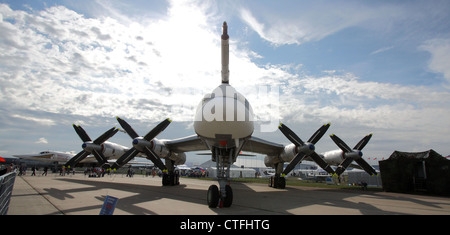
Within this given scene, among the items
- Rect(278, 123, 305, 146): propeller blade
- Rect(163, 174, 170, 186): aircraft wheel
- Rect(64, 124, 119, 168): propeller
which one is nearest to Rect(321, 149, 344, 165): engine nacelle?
Rect(278, 123, 305, 146): propeller blade

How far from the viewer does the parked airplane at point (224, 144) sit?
7.52 m

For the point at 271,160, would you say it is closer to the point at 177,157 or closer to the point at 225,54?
the point at 177,157

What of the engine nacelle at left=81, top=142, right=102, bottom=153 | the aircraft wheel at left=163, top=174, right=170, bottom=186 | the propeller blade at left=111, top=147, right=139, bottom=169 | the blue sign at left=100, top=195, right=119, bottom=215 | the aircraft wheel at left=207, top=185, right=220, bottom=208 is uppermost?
the engine nacelle at left=81, top=142, right=102, bottom=153

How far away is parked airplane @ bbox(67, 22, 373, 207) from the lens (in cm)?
752

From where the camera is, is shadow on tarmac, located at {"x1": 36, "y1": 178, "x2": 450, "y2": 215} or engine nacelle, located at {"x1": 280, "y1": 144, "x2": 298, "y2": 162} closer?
shadow on tarmac, located at {"x1": 36, "y1": 178, "x2": 450, "y2": 215}

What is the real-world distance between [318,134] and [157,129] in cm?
946

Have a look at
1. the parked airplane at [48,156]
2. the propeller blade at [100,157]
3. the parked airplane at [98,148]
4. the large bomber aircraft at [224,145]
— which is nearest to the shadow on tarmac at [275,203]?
the large bomber aircraft at [224,145]

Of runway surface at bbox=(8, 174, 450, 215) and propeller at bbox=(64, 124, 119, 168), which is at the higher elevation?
propeller at bbox=(64, 124, 119, 168)

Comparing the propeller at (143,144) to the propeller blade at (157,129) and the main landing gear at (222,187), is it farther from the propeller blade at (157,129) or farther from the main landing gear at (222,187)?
the main landing gear at (222,187)

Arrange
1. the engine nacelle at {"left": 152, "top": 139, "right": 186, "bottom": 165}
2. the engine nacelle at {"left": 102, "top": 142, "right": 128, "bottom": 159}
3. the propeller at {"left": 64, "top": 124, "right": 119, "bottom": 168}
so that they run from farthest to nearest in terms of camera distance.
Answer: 1. the engine nacelle at {"left": 102, "top": 142, "right": 128, "bottom": 159}
2. the propeller at {"left": 64, "top": 124, "right": 119, "bottom": 168}
3. the engine nacelle at {"left": 152, "top": 139, "right": 186, "bottom": 165}

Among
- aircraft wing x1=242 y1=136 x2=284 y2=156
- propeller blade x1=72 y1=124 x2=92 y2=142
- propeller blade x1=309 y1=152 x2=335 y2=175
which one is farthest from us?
propeller blade x1=72 y1=124 x2=92 y2=142

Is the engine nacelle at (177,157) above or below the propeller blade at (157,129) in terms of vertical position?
below

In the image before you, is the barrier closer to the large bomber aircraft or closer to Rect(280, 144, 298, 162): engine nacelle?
the large bomber aircraft
